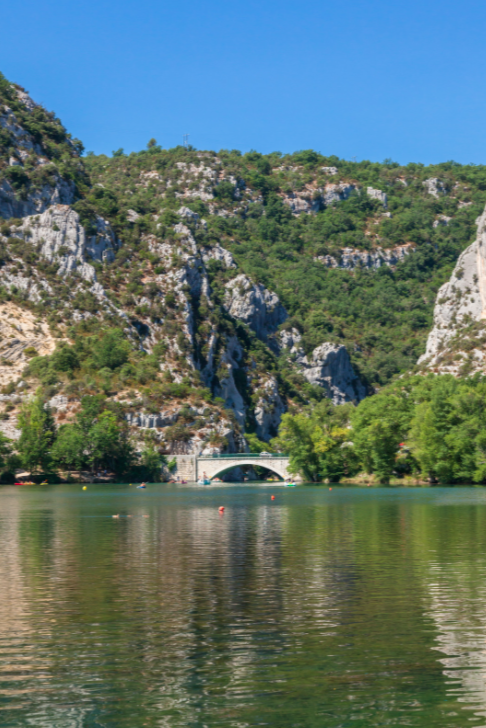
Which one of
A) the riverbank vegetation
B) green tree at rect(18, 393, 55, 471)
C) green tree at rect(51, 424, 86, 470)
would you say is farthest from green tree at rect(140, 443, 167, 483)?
the riverbank vegetation

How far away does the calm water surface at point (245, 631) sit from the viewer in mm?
17922

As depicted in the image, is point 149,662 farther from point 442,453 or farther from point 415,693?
point 442,453

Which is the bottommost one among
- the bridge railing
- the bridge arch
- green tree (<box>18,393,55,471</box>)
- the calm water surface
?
the calm water surface

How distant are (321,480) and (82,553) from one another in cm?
12111

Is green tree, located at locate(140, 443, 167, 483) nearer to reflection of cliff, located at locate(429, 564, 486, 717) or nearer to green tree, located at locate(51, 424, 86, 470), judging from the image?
green tree, located at locate(51, 424, 86, 470)

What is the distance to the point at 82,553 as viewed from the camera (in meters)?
45.5

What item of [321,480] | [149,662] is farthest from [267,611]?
[321,480]

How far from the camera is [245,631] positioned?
2492cm

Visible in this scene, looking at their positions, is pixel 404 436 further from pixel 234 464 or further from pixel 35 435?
pixel 35 435

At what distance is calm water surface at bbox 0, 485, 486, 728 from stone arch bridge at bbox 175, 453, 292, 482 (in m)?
127

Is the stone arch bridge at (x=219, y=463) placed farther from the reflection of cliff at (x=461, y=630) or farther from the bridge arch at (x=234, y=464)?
the reflection of cliff at (x=461, y=630)

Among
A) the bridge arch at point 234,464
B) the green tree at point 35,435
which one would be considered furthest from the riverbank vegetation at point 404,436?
the green tree at point 35,435

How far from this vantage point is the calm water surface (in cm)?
1792

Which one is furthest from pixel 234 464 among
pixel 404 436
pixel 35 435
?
pixel 404 436
